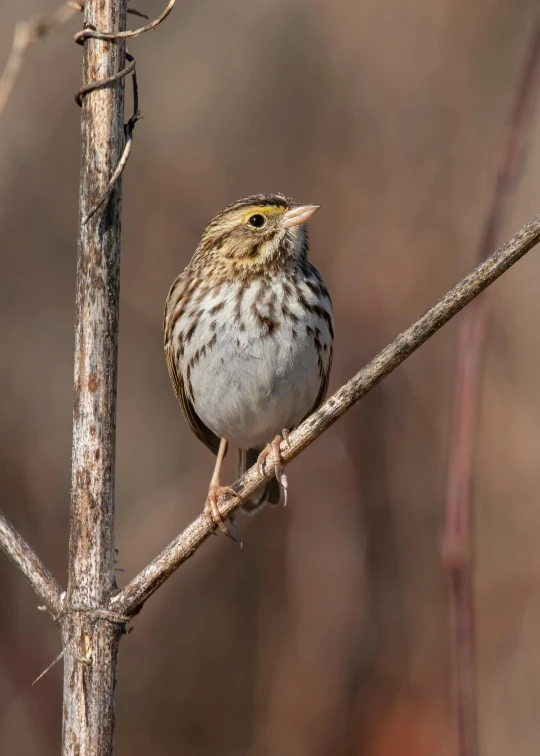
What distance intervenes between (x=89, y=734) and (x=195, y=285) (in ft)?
6.55

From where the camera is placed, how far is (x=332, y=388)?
5.58m

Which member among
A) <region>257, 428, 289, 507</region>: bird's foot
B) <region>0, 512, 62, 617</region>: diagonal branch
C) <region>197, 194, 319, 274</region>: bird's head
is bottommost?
<region>0, 512, 62, 617</region>: diagonal branch

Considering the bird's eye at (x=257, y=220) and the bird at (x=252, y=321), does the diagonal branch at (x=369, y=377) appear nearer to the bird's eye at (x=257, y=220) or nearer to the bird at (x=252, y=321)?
the bird at (x=252, y=321)

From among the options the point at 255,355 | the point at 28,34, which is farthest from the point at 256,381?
the point at 28,34

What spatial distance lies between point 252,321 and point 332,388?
1873mm

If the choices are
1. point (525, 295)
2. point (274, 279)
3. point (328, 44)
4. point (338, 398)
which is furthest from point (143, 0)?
point (338, 398)

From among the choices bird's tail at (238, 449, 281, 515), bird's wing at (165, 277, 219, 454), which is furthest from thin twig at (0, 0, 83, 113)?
bird's tail at (238, 449, 281, 515)

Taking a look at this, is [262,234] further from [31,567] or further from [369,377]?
[31,567]

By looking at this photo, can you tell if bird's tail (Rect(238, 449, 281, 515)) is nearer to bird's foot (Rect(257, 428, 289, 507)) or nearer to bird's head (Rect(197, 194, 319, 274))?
bird's foot (Rect(257, 428, 289, 507))

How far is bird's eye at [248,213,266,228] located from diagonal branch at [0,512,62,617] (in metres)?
1.81

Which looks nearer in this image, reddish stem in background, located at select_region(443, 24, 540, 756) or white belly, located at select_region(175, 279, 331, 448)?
reddish stem in background, located at select_region(443, 24, 540, 756)

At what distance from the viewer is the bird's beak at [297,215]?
3.77 meters

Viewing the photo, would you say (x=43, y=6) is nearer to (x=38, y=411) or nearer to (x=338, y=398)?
(x=38, y=411)

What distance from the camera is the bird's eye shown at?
3914 mm
